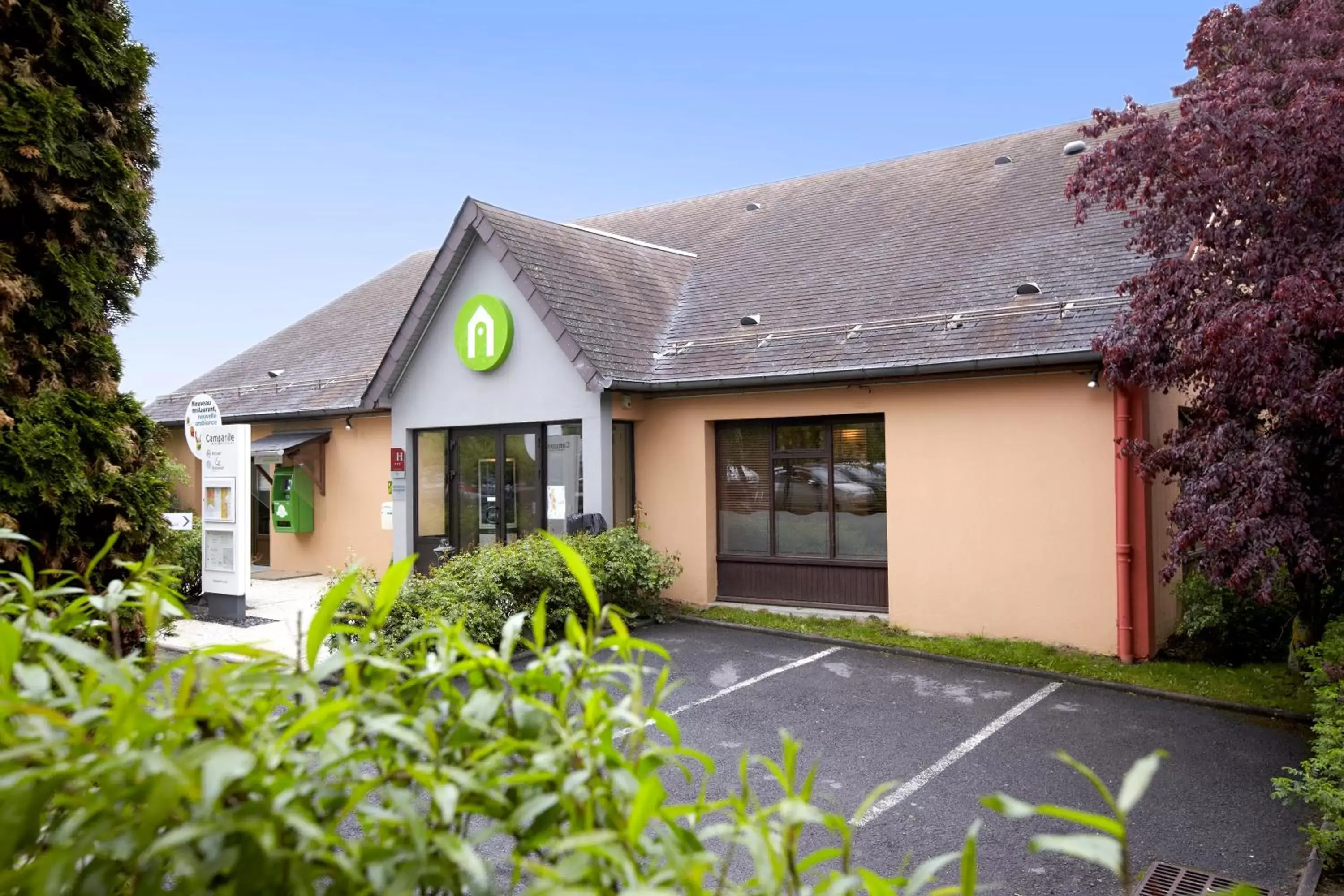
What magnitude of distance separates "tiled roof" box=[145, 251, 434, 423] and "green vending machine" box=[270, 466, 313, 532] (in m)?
1.12

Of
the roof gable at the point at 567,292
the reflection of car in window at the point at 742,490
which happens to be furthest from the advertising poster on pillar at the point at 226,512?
the reflection of car in window at the point at 742,490

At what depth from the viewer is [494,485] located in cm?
1400

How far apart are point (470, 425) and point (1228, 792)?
10631 mm

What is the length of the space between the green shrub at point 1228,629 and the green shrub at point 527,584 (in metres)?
5.88

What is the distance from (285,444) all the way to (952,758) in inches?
528

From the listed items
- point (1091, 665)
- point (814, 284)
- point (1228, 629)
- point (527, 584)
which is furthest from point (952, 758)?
point (814, 284)

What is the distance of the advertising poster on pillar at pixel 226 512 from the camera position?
12531 millimetres

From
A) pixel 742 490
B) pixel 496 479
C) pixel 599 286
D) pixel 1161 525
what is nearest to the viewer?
pixel 1161 525

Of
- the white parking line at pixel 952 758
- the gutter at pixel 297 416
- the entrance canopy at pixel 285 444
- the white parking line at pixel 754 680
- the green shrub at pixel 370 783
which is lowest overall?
the white parking line at pixel 952 758

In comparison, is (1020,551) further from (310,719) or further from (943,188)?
(310,719)

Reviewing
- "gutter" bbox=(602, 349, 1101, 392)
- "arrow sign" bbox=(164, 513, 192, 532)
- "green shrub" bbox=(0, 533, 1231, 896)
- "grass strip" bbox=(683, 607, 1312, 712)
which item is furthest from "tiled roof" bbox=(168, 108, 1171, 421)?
"green shrub" bbox=(0, 533, 1231, 896)

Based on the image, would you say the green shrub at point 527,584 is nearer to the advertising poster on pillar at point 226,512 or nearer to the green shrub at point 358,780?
the advertising poster on pillar at point 226,512

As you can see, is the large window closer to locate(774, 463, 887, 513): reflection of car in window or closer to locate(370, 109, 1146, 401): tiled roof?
locate(774, 463, 887, 513): reflection of car in window

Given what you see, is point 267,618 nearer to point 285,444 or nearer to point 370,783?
point 285,444
